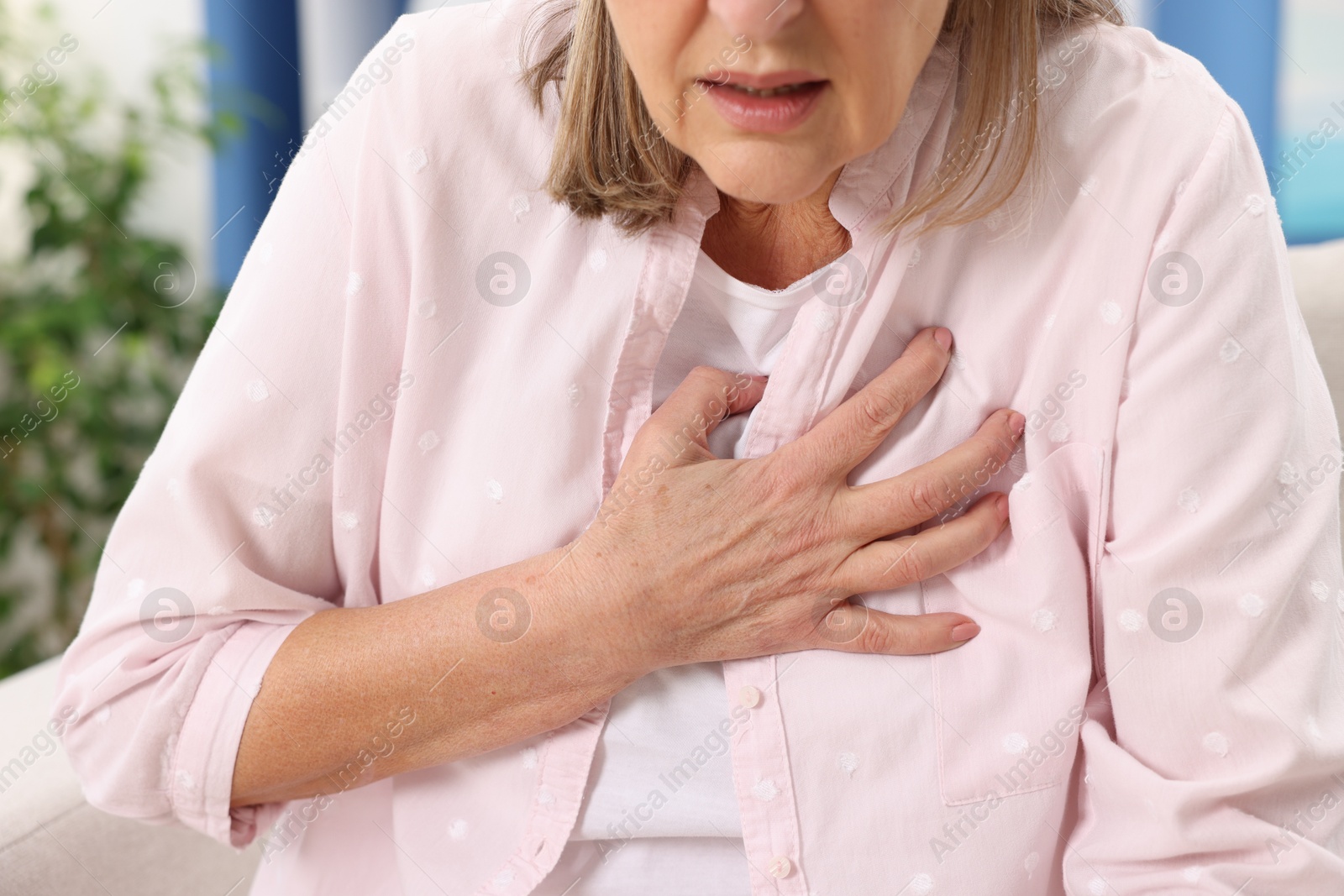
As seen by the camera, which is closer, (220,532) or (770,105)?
(770,105)

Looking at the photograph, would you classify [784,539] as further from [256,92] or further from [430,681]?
[256,92]

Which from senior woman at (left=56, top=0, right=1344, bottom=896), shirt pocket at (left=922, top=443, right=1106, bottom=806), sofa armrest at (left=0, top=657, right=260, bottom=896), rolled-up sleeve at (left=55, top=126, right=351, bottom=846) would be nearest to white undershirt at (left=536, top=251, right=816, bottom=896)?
senior woman at (left=56, top=0, right=1344, bottom=896)

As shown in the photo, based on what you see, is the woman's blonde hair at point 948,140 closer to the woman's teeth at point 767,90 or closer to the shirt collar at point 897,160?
the shirt collar at point 897,160

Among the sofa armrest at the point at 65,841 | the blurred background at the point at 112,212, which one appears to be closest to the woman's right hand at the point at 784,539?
the sofa armrest at the point at 65,841

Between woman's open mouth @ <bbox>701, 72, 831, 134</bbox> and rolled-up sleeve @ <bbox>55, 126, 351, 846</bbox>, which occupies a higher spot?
woman's open mouth @ <bbox>701, 72, 831, 134</bbox>

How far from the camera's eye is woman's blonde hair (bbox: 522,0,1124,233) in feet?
2.79

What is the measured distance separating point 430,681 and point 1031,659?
1.61 ft

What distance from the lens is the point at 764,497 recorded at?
0.89m

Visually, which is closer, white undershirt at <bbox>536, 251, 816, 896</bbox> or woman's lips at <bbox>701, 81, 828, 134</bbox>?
woman's lips at <bbox>701, 81, 828, 134</bbox>

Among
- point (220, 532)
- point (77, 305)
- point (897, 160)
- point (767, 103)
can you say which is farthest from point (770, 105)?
point (77, 305)

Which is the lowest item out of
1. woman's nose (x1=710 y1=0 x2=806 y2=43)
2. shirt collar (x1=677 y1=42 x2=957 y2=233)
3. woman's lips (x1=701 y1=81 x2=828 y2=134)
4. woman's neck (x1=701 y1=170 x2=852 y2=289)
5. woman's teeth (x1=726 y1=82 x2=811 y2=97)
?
woman's neck (x1=701 y1=170 x2=852 y2=289)

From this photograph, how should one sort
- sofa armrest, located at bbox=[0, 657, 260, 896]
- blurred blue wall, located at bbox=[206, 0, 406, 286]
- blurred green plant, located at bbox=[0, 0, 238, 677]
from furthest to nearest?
blurred blue wall, located at bbox=[206, 0, 406, 286] < blurred green plant, located at bbox=[0, 0, 238, 677] < sofa armrest, located at bbox=[0, 657, 260, 896]

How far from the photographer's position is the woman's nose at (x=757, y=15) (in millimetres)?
673

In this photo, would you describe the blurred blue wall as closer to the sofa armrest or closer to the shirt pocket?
the sofa armrest
